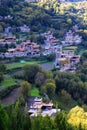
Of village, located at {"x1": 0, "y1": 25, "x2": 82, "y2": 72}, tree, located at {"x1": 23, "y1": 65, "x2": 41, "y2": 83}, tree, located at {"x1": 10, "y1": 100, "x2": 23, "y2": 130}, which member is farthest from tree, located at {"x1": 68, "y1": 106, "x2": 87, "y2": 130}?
village, located at {"x1": 0, "y1": 25, "x2": 82, "y2": 72}

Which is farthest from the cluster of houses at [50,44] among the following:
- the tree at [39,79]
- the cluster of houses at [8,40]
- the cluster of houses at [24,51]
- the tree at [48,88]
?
the tree at [48,88]

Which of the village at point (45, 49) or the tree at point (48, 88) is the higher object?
the tree at point (48, 88)

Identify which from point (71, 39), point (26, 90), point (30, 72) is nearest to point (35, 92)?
point (26, 90)

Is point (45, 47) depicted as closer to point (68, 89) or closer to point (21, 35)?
point (21, 35)

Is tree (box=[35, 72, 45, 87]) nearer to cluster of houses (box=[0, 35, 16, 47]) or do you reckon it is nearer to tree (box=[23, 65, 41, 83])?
tree (box=[23, 65, 41, 83])

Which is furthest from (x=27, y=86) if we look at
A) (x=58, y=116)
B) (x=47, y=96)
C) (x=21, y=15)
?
(x=21, y=15)

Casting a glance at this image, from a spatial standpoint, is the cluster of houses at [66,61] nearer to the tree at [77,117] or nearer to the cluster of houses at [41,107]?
the cluster of houses at [41,107]
